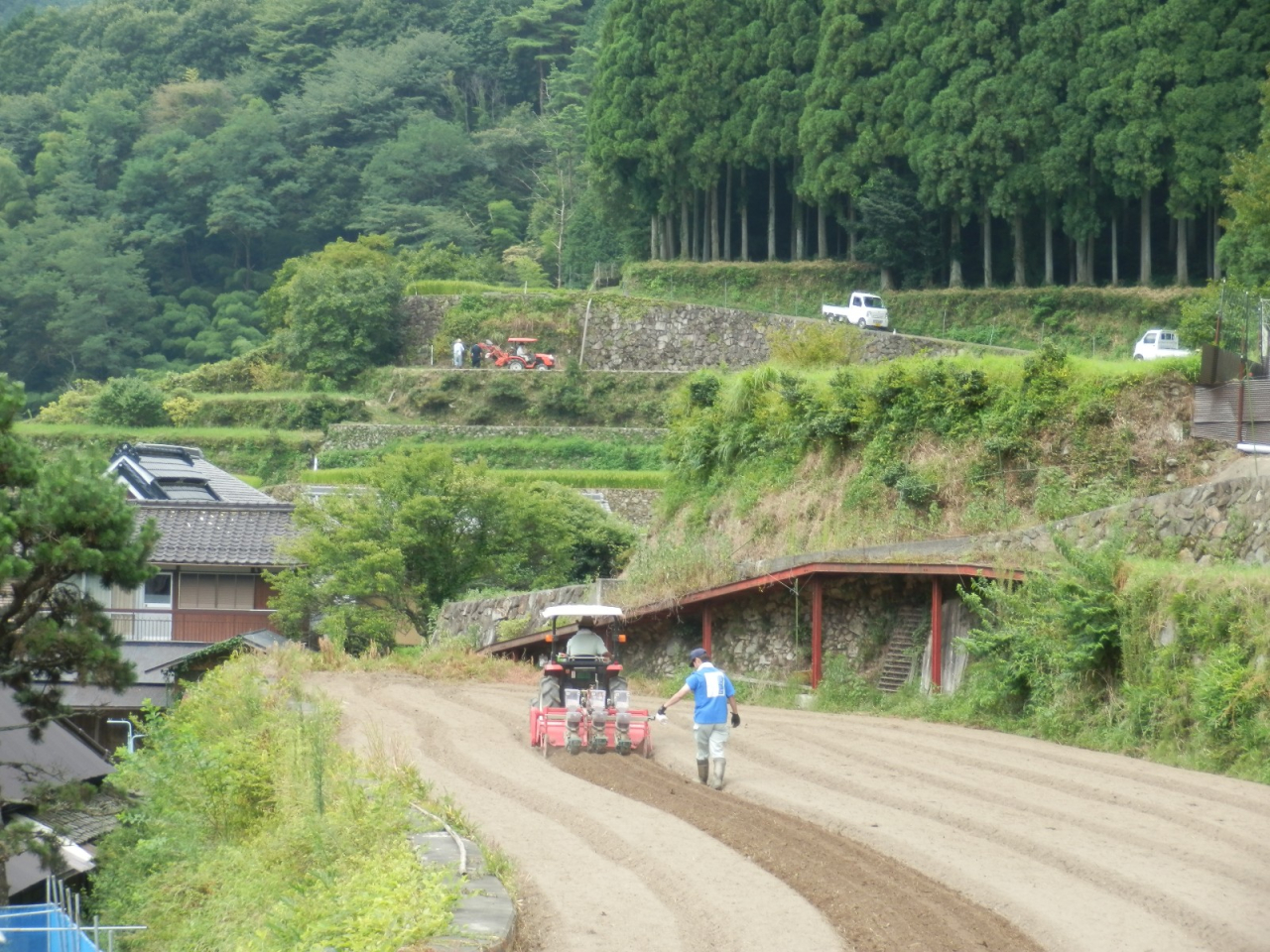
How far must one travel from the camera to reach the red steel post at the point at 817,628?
987 inches

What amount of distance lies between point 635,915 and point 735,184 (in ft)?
180

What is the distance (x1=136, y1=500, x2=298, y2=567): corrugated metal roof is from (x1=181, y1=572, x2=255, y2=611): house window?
613mm

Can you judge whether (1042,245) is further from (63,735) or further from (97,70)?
(97,70)

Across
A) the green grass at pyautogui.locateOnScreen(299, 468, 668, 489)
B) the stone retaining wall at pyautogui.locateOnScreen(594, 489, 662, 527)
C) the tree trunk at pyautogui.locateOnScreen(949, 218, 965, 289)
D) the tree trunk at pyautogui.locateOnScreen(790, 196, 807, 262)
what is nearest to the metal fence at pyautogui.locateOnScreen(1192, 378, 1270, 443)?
the stone retaining wall at pyautogui.locateOnScreen(594, 489, 662, 527)

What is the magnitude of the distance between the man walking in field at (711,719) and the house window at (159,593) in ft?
72.2

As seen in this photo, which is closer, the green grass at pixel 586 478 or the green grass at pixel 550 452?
the green grass at pixel 586 478

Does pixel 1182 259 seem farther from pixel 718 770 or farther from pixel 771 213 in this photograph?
pixel 718 770

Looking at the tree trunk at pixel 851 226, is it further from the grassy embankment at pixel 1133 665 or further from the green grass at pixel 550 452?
the grassy embankment at pixel 1133 665

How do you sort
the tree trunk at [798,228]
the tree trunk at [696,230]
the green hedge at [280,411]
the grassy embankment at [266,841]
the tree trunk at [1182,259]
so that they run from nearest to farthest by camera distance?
the grassy embankment at [266,841] → the tree trunk at [1182,259] → the green hedge at [280,411] → the tree trunk at [798,228] → the tree trunk at [696,230]

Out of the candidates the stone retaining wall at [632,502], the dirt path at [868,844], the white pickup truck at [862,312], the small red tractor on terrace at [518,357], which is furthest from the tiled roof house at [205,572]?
the small red tractor on terrace at [518,357]

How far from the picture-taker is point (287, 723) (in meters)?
18.6

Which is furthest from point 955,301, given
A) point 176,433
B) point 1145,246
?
point 176,433

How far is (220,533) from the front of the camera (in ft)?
126

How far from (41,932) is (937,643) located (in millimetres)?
12706
